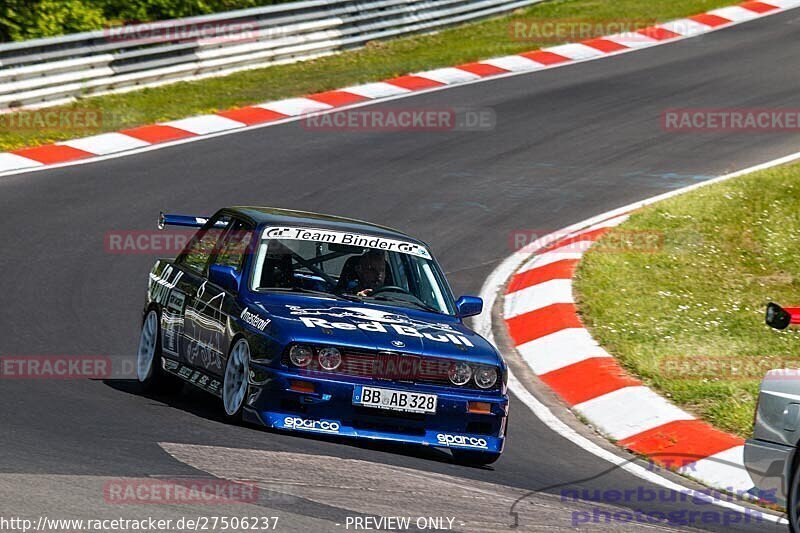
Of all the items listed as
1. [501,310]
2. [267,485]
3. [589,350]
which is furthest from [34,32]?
[267,485]

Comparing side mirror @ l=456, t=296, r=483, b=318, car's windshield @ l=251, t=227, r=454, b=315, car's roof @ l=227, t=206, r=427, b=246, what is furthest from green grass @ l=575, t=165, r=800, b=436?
car's roof @ l=227, t=206, r=427, b=246

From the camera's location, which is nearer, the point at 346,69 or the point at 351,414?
Result: the point at 351,414

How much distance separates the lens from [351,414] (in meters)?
7.87

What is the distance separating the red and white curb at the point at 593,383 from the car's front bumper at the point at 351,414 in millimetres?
1498

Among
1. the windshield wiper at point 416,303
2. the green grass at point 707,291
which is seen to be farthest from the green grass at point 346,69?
the windshield wiper at point 416,303

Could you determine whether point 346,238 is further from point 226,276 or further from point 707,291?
point 707,291

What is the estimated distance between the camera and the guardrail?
714 inches

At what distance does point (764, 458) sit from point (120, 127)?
1260 cm

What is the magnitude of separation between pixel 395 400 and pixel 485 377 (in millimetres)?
637

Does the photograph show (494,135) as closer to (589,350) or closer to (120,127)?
(120,127)

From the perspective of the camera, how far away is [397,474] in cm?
720

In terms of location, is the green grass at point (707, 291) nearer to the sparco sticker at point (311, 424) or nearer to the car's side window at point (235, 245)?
the sparco sticker at point (311, 424)

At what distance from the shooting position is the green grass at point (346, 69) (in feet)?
60.1

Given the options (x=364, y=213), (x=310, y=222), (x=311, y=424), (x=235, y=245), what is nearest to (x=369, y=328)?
(x=311, y=424)
